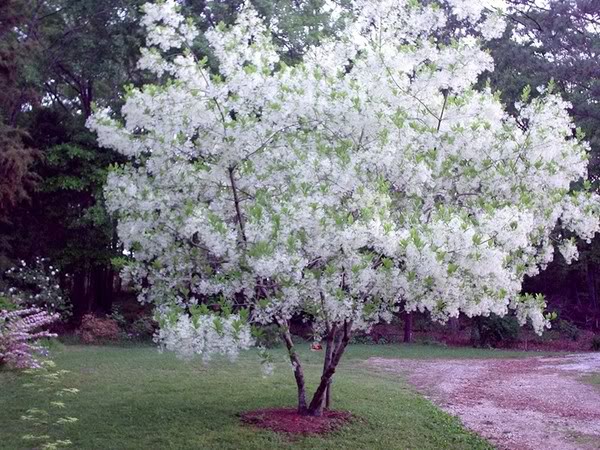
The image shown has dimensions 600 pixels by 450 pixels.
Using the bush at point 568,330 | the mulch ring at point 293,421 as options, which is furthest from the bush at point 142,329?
the bush at point 568,330

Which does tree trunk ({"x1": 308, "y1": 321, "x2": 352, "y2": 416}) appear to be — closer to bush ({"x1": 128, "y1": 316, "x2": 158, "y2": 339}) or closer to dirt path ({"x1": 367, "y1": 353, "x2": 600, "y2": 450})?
dirt path ({"x1": 367, "y1": 353, "x2": 600, "y2": 450})

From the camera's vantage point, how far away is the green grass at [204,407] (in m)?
7.64

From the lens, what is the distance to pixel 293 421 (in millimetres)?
8414

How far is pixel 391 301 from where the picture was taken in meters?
6.48

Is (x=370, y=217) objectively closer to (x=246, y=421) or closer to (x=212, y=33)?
(x=212, y=33)

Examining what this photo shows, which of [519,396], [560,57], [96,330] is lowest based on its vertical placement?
[519,396]

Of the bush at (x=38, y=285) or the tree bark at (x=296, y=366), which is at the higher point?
the bush at (x=38, y=285)

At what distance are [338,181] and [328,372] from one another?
8.66 ft

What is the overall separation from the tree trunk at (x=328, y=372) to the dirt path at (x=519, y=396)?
7.24ft

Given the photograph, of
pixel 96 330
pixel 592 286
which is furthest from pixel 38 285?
pixel 592 286

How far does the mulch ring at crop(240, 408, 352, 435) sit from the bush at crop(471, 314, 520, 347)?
1372 centimetres

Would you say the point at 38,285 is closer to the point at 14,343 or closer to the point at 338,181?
the point at 14,343

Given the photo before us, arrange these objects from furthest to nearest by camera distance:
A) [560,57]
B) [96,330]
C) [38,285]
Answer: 1. [560,57]
2. [38,285]
3. [96,330]

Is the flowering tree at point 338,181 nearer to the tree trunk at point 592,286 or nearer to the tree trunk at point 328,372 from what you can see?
the tree trunk at point 328,372
